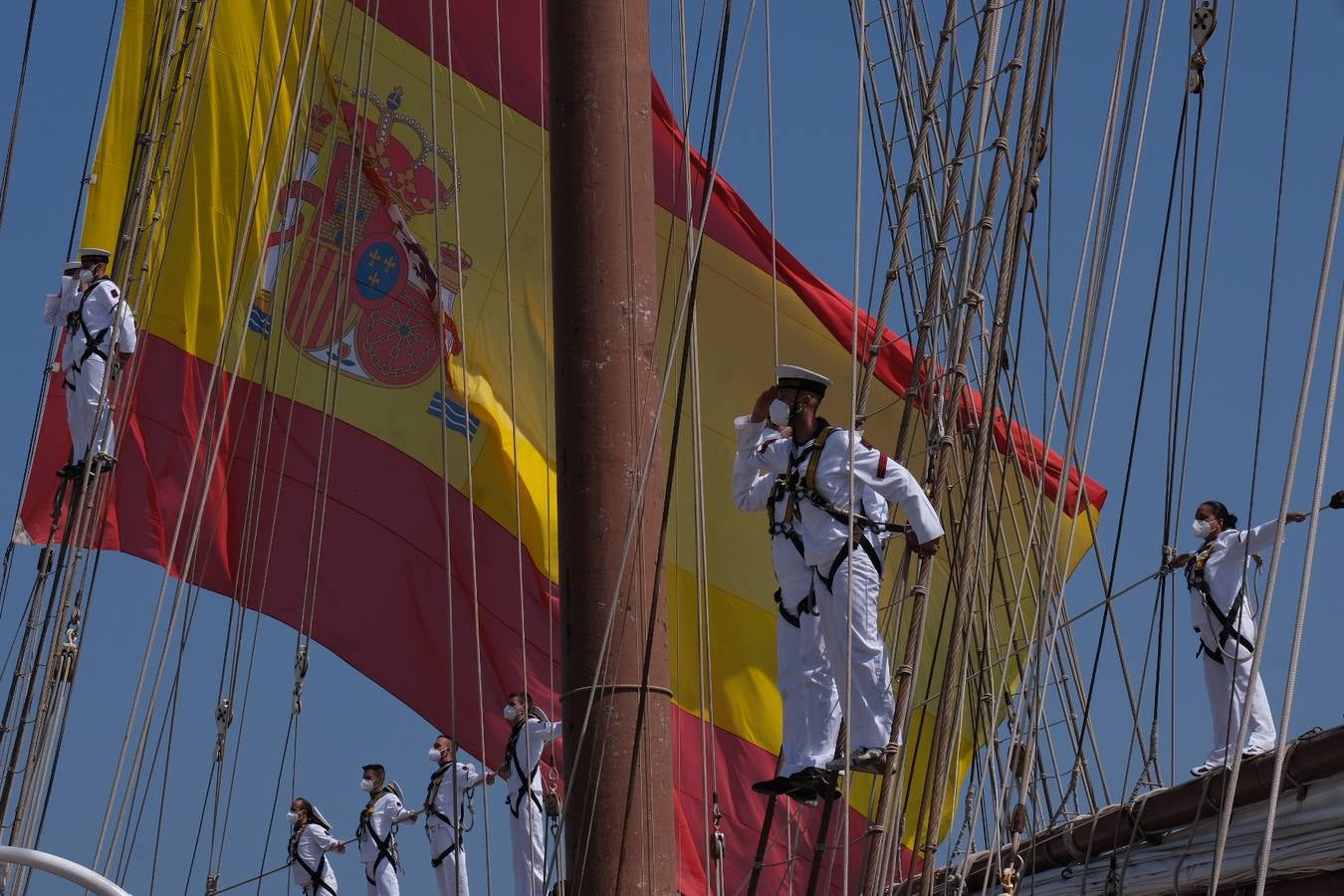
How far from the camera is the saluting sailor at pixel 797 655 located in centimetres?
649

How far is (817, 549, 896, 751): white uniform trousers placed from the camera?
20.7 ft

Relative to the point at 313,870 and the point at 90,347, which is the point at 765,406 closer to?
the point at 90,347

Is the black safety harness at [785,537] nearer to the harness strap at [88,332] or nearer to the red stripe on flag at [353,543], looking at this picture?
the harness strap at [88,332]

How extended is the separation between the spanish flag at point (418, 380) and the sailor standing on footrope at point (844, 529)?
237 inches

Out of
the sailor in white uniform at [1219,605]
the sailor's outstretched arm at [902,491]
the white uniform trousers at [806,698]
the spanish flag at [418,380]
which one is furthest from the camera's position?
the spanish flag at [418,380]

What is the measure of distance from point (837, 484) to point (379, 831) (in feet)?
31.5

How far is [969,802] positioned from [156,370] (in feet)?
26.9

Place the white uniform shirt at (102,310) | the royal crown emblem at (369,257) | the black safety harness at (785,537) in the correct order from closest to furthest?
the black safety harness at (785,537) → the white uniform shirt at (102,310) → the royal crown emblem at (369,257)

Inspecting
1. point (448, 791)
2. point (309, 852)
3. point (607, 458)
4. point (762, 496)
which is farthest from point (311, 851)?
point (607, 458)

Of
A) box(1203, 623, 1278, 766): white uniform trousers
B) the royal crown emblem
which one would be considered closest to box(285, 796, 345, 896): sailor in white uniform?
the royal crown emblem

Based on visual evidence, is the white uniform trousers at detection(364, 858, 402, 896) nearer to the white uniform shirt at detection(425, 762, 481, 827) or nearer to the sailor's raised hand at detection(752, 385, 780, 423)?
the white uniform shirt at detection(425, 762, 481, 827)

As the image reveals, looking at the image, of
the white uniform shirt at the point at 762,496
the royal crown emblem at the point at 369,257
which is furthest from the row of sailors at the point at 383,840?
the white uniform shirt at the point at 762,496

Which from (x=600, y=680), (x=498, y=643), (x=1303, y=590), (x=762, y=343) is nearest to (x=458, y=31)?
(x=762, y=343)

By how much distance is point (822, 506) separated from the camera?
6.62 meters
